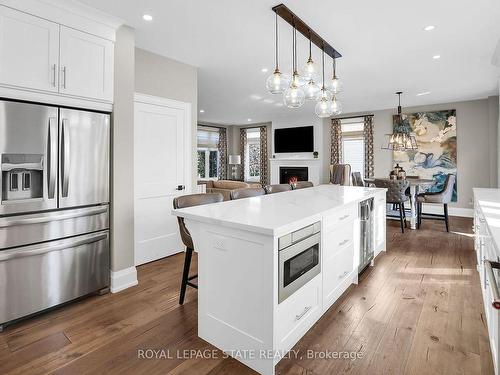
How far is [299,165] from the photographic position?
883 cm

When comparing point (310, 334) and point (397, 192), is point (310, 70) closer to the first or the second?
point (310, 334)

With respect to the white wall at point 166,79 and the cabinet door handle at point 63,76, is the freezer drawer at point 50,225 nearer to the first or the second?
the cabinet door handle at point 63,76

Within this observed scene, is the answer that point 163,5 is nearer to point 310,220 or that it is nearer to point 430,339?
point 310,220

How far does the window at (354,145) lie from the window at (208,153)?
441 cm

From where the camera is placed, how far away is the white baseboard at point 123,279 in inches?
109

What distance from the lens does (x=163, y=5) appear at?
258cm

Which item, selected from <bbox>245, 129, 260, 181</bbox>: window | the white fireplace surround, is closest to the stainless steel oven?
the white fireplace surround

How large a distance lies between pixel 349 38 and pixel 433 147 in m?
4.94

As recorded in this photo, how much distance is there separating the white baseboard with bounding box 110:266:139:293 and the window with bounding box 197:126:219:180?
6931 mm

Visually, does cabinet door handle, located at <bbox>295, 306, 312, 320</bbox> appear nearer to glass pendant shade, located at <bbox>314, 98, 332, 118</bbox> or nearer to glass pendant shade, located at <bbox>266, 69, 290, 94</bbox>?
glass pendant shade, located at <bbox>266, 69, 290, 94</bbox>

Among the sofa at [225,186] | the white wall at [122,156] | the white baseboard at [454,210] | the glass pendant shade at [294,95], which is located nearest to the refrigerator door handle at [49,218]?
the white wall at [122,156]

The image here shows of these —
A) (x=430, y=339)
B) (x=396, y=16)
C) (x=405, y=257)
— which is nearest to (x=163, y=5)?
(x=396, y=16)

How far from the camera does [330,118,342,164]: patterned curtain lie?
8.17 meters

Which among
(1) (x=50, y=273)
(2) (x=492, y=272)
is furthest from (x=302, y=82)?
(1) (x=50, y=273)
